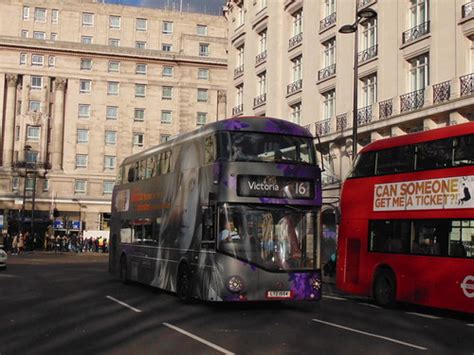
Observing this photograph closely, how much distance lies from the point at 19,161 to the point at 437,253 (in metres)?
65.0

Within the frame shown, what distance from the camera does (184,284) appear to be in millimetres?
15898

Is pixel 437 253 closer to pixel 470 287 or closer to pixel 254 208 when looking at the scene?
pixel 470 287

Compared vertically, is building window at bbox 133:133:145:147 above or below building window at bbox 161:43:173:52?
below

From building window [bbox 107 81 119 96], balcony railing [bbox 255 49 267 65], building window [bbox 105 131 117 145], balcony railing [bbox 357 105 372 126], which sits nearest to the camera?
balcony railing [bbox 357 105 372 126]

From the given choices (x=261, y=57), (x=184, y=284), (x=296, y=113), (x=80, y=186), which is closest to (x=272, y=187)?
(x=184, y=284)

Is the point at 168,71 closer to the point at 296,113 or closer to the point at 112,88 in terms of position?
the point at 112,88

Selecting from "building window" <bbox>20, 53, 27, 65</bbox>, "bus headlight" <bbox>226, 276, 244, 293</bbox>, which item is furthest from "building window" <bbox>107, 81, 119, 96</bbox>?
"bus headlight" <bbox>226, 276, 244, 293</bbox>

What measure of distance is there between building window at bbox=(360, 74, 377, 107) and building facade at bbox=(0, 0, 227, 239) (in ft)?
150

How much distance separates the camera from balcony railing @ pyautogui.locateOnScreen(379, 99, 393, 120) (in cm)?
2991

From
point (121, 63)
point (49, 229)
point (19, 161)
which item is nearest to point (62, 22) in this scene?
point (121, 63)

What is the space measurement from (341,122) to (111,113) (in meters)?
47.4

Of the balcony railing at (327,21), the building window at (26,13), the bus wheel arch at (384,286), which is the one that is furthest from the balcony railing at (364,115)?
the building window at (26,13)

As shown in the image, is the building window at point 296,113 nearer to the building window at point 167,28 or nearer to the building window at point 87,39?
the building window at point 167,28

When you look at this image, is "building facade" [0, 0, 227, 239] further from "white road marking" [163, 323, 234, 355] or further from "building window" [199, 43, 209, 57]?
"white road marking" [163, 323, 234, 355]
